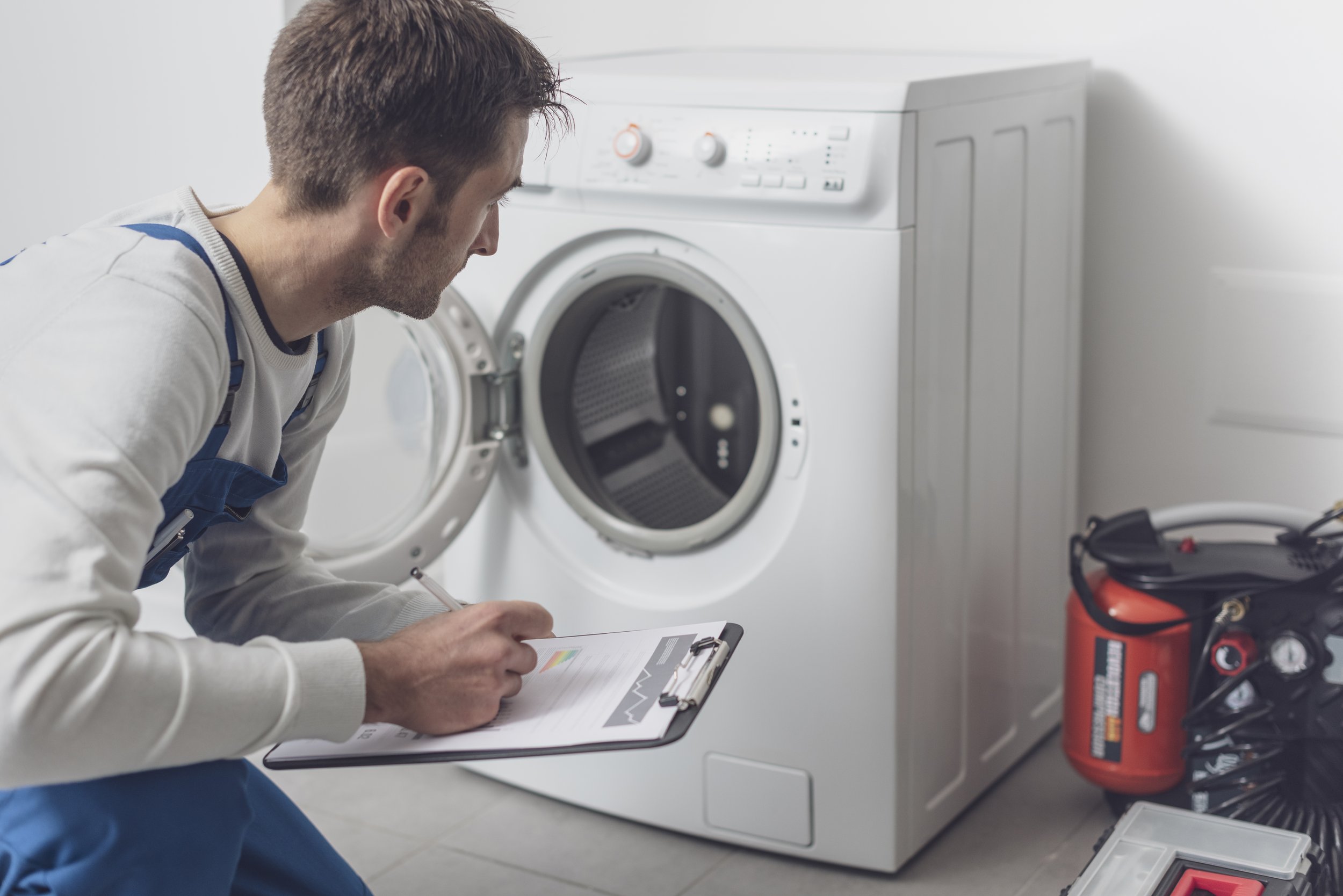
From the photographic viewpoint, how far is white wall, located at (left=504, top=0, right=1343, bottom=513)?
1.82 metres

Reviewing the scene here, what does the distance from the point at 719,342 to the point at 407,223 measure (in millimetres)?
880

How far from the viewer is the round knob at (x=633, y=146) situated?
1.62 m

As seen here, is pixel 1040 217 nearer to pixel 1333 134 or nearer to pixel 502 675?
pixel 1333 134

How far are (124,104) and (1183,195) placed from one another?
171 centimetres

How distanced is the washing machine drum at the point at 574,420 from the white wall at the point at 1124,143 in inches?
23.3

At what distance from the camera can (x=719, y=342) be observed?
6.27 feet

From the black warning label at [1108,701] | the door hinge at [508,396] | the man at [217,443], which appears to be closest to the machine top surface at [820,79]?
the door hinge at [508,396]

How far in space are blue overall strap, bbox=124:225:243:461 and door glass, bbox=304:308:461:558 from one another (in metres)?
0.61

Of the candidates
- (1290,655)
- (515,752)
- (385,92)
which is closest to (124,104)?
(385,92)

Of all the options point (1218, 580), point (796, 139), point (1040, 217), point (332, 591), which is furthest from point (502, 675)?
point (1040, 217)

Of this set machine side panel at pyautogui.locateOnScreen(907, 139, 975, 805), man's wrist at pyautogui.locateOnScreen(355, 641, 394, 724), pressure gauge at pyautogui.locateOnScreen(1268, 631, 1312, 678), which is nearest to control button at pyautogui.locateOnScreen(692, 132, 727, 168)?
machine side panel at pyautogui.locateOnScreen(907, 139, 975, 805)

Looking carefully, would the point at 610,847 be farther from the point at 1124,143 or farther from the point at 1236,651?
the point at 1124,143

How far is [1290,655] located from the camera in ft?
5.21

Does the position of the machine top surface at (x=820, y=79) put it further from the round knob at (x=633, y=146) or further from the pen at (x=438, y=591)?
the pen at (x=438, y=591)
